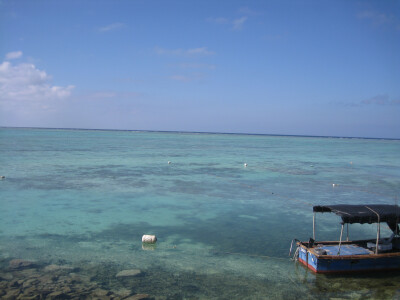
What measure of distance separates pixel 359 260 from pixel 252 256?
11.1 feet

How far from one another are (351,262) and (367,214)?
1557mm

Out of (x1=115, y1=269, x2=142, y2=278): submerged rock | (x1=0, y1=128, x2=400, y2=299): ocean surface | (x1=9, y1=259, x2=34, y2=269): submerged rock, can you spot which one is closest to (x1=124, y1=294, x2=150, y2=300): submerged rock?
(x1=0, y1=128, x2=400, y2=299): ocean surface

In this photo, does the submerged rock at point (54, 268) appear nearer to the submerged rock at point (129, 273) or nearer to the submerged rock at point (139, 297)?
the submerged rock at point (129, 273)

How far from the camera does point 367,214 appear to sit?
1110 centimetres

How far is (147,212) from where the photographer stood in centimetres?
1797

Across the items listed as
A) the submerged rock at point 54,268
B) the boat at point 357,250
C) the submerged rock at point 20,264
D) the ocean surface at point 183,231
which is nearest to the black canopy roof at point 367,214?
the boat at point 357,250

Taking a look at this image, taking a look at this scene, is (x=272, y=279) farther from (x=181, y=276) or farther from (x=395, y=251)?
(x=395, y=251)

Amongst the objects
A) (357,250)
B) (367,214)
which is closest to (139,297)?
(357,250)

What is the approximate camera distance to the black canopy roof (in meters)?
11.0

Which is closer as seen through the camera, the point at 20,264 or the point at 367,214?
the point at 20,264

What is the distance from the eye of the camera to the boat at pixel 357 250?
Result: 10.7 meters

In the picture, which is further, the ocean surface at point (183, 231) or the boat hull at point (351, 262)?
the boat hull at point (351, 262)

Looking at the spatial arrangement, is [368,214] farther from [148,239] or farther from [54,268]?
[54,268]

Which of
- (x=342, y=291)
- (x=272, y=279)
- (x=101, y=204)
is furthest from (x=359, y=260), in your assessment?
(x=101, y=204)
